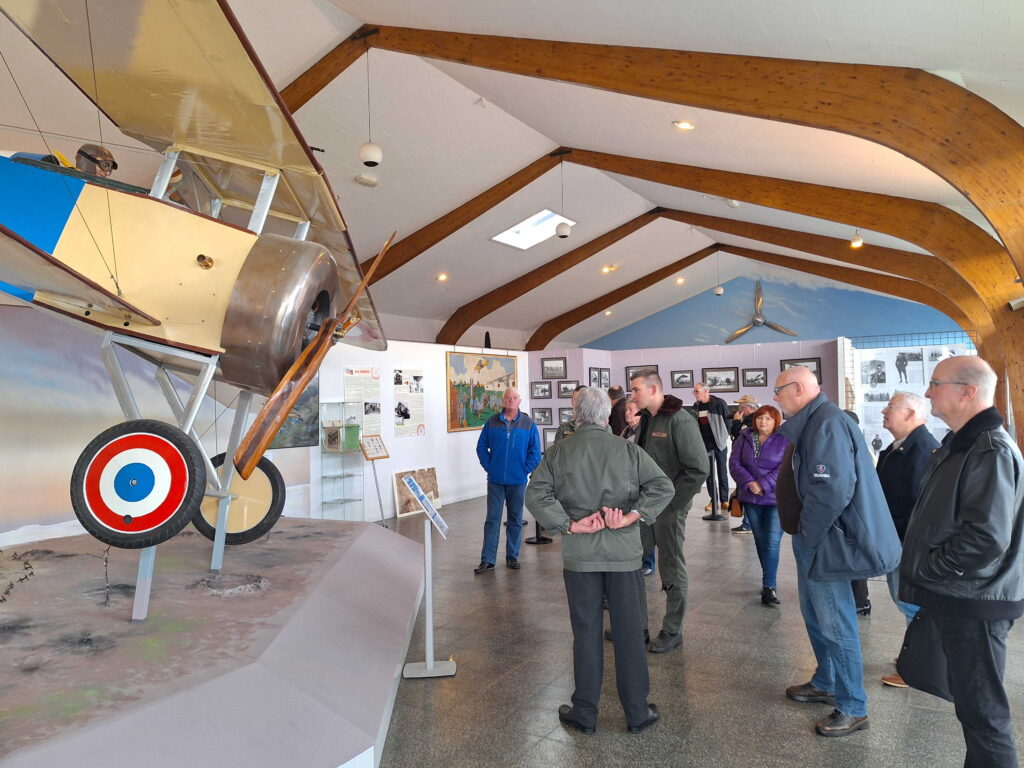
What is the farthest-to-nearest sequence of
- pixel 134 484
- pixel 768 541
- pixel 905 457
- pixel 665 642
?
pixel 768 541 → pixel 665 642 → pixel 905 457 → pixel 134 484

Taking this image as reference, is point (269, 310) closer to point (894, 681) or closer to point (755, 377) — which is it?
point (894, 681)

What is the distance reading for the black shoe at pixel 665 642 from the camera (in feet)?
Answer: 13.2

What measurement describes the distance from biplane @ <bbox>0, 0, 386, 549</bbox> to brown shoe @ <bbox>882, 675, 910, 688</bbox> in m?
3.61

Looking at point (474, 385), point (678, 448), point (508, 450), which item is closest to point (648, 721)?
point (678, 448)

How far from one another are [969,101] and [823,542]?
13.0 feet

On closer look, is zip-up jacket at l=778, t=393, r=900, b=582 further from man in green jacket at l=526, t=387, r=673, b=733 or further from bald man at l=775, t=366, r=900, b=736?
man in green jacket at l=526, t=387, r=673, b=733

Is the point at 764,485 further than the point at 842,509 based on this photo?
Yes

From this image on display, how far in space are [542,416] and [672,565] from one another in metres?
9.77

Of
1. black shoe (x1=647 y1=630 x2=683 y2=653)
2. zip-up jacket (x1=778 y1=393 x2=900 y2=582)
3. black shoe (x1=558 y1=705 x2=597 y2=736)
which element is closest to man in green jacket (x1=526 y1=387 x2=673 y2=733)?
black shoe (x1=558 y1=705 x2=597 y2=736)

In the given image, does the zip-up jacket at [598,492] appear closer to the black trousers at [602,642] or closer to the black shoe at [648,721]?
the black trousers at [602,642]

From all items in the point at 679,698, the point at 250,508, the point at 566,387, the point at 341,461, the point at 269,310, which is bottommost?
the point at 679,698

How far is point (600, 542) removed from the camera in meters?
3.07

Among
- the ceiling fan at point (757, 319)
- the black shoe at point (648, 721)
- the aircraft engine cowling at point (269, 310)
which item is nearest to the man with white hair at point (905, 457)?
the black shoe at point (648, 721)

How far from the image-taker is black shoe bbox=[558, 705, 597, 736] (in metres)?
3.03
